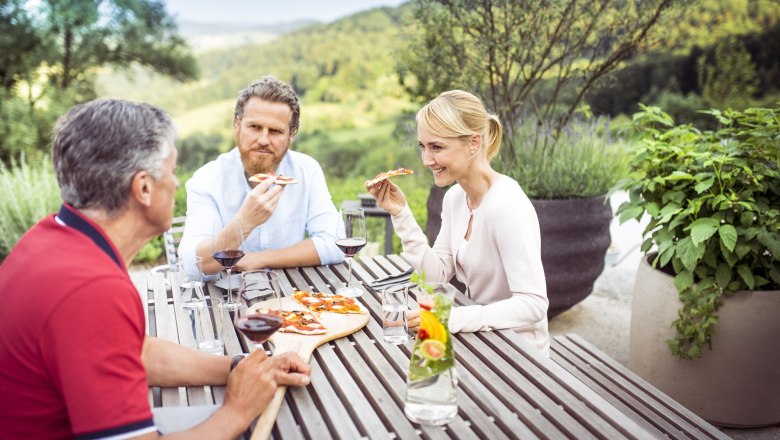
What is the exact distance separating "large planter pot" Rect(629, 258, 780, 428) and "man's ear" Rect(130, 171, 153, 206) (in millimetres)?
2560

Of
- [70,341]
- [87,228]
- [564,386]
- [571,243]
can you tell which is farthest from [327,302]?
[571,243]

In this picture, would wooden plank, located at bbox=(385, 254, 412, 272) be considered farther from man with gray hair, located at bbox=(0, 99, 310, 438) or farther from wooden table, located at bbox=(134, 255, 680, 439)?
man with gray hair, located at bbox=(0, 99, 310, 438)

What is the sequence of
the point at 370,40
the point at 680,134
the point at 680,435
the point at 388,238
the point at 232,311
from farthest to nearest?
the point at 370,40, the point at 388,238, the point at 680,134, the point at 232,311, the point at 680,435

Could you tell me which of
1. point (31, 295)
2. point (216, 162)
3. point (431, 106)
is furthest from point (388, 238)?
point (31, 295)

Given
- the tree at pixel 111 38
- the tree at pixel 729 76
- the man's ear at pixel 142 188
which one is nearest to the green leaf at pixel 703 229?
the man's ear at pixel 142 188

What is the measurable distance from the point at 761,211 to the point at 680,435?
137cm

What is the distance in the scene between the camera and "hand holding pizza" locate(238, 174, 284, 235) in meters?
2.50

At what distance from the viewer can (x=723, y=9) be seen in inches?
472

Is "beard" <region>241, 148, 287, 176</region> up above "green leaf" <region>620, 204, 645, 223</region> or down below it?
above

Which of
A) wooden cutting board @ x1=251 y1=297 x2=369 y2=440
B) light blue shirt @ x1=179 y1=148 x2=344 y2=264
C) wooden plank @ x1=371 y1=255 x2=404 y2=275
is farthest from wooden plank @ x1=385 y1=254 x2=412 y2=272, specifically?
wooden cutting board @ x1=251 y1=297 x2=369 y2=440

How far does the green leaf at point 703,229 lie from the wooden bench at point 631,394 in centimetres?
66

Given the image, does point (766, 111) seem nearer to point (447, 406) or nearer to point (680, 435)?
point (680, 435)

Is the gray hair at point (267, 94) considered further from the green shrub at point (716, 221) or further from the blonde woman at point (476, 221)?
the green shrub at point (716, 221)

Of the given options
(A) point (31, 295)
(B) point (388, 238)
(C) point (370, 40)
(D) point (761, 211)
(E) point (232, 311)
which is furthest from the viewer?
(C) point (370, 40)
